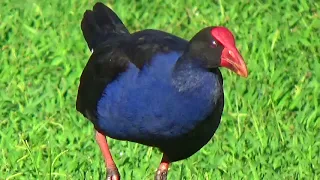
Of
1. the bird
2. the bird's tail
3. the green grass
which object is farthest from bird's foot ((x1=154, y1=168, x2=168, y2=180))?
the bird's tail

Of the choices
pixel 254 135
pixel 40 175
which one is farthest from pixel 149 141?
pixel 254 135

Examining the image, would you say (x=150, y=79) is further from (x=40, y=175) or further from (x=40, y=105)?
(x=40, y=105)

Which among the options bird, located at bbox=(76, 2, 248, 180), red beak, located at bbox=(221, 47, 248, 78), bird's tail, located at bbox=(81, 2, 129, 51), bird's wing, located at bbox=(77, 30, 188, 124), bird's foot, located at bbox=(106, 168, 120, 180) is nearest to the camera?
red beak, located at bbox=(221, 47, 248, 78)

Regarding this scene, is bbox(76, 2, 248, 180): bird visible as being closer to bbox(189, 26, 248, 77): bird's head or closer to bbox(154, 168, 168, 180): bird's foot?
bbox(189, 26, 248, 77): bird's head

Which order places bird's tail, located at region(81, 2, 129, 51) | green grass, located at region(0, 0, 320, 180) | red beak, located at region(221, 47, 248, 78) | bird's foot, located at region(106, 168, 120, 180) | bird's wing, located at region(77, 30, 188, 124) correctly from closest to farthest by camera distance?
1. red beak, located at region(221, 47, 248, 78)
2. bird's wing, located at region(77, 30, 188, 124)
3. bird's foot, located at region(106, 168, 120, 180)
4. bird's tail, located at region(81, 2, 129, 51)
5. green grass, located at region(0, 0, 320, 180)

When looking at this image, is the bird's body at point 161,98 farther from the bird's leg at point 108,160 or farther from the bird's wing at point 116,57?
the bird's leg at point 108,160

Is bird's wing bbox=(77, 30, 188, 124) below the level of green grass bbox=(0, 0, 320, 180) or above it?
above
